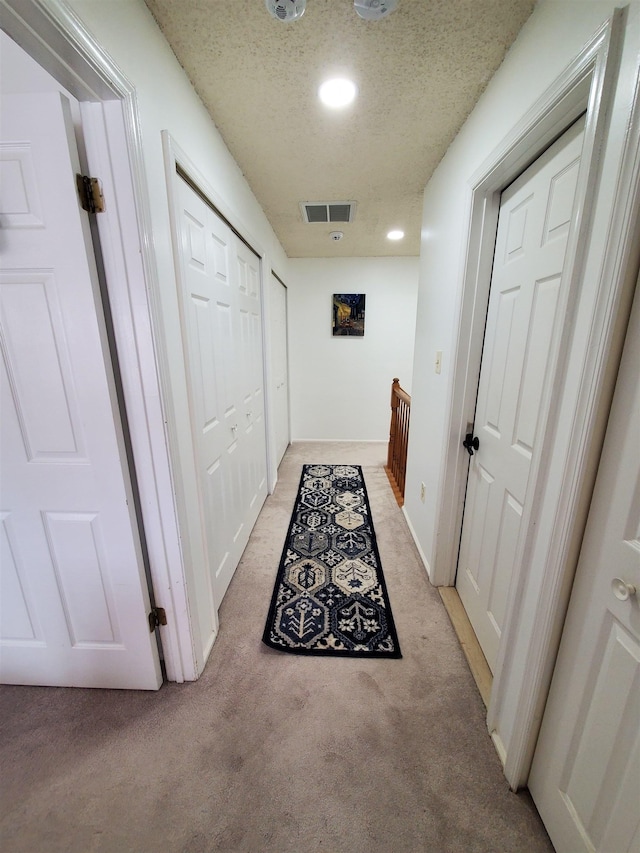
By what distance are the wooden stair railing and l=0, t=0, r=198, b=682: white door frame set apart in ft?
6.81

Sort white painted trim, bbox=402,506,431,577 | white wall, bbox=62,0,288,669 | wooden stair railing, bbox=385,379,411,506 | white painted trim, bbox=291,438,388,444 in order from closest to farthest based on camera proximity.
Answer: white wall, bbox=62,0,288,669
white painted trim, bbox=402,506,431,577
wooden stair railing, bbox=385,379,411,506
white painted trim, bbox=291,438,388,444

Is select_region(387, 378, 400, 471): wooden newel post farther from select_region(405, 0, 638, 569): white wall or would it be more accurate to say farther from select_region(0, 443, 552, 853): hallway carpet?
select_region(0, 443, 552, 853): hallway carpet

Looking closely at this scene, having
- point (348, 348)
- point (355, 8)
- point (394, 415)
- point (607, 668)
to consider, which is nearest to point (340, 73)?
point (355, 8)

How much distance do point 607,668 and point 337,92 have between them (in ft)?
6.94

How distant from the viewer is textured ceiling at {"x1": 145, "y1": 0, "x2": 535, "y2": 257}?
100 centimetres

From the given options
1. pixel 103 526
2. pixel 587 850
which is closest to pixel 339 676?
pixel 587 850

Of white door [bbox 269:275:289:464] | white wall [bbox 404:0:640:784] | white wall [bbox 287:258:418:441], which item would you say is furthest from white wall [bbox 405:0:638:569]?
white wall [bbox 287:258:418:441]

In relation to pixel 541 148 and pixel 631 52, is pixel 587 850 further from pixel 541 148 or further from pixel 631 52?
pixel 541 148

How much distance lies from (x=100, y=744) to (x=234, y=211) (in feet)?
8.19

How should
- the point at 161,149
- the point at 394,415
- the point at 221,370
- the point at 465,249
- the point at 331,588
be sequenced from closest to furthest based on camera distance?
1. the point at 161,149
2. the point at 465,249
3. the point at 221,370
4. the point at 331,588
5. the point at 394,415

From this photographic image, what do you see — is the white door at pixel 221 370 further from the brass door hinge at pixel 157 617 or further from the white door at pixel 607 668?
the white door at pixel 607 668

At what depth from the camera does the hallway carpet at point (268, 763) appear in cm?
92

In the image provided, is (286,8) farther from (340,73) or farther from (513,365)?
(513,365)

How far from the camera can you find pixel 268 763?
1.07 meters
